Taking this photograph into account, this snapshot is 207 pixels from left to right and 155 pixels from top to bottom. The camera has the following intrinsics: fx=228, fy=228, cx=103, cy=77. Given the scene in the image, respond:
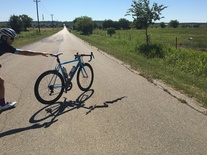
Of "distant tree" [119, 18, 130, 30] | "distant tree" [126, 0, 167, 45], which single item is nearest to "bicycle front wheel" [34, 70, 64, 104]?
"distant tree" [126, 0, 167, 45]

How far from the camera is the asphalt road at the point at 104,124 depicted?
3533mm

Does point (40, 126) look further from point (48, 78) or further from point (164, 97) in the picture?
point (164, 97)

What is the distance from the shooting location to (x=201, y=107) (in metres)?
5.29

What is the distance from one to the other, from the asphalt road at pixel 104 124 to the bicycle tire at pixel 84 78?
0.79 ft

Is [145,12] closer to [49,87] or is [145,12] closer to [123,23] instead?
[49,87]

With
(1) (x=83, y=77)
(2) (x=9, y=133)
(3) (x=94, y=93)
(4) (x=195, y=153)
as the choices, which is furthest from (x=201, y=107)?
(2) (x=9, y=133)

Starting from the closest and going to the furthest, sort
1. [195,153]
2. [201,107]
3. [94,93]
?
[195,153] < [201,107] < [94,93]

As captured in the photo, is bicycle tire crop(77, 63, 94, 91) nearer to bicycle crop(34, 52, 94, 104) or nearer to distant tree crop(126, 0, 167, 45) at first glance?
bicycle crop(34, 52, 94, 104)

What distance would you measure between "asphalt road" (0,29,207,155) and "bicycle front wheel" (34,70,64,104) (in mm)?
191

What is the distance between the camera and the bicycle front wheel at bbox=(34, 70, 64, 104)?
537 centimetres

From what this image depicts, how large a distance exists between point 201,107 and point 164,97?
1057mm

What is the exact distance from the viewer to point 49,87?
18.2 ft

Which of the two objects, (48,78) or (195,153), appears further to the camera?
(48,78)

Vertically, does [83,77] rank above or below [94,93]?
above
